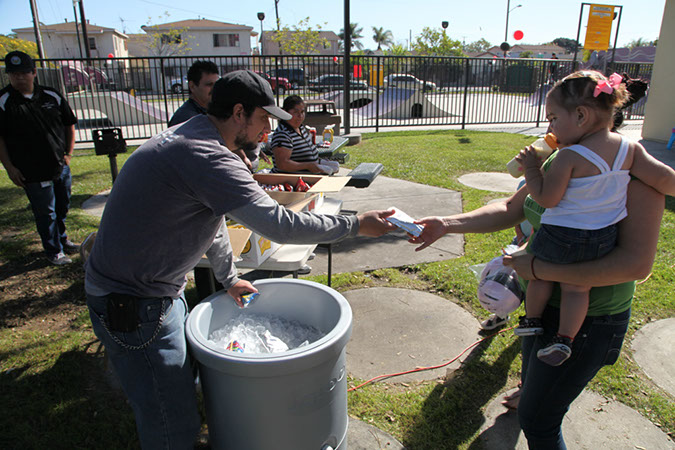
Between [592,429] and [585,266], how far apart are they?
1371 millimetres

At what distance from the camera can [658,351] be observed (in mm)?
3186

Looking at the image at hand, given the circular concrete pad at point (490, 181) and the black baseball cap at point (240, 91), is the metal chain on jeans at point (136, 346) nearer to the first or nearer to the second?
the black baseball cap at point (240, 91)

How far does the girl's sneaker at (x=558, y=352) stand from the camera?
1.74 m

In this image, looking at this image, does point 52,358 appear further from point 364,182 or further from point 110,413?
point 364,182

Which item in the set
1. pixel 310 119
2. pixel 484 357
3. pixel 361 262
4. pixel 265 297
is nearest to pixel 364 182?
pixel 361 262

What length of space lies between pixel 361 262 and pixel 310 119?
6.19 metres

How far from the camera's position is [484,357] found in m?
3.17

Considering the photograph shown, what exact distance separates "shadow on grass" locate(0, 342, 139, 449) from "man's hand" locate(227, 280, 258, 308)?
1.12 m

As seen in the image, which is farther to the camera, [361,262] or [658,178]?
[361,262]

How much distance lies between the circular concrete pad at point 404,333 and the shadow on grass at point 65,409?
4.86 ft

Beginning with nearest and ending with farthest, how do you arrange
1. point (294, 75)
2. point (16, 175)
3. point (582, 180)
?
point (582, 180), point (16, 175), point (294, 75)

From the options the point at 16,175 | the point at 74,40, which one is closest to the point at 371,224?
the point at 16,175

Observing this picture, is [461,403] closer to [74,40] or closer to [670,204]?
[670,204]

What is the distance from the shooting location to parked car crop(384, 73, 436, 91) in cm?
1517
